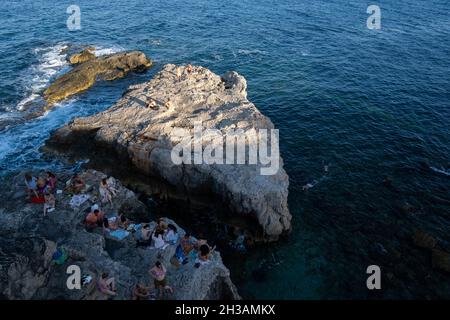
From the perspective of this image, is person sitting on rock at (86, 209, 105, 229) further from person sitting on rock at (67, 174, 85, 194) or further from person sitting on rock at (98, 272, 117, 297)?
person sitting on rock at (98, 272, 117, 297)

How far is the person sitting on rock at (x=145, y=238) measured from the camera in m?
24.5

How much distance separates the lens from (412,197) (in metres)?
32.4

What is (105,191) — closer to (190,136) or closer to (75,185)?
(75,185)

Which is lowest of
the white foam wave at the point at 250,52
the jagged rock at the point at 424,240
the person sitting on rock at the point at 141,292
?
the jagged rock at the point at 424,240

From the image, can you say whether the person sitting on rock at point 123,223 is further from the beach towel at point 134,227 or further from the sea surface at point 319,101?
the sea surface at point 319,101

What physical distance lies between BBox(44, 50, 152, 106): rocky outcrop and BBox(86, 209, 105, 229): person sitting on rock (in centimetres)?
2495

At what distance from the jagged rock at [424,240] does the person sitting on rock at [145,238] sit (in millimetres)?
19134

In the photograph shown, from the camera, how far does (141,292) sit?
2112 centimetres

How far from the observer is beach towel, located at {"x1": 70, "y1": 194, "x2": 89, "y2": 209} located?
27.3 meters

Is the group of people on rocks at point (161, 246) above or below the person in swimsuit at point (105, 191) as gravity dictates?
below

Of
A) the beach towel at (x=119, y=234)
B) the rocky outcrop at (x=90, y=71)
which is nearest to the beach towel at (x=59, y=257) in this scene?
the beach towel at (x=119, y=234)

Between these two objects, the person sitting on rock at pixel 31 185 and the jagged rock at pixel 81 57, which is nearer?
the person sitting on rock at pixel 31 185

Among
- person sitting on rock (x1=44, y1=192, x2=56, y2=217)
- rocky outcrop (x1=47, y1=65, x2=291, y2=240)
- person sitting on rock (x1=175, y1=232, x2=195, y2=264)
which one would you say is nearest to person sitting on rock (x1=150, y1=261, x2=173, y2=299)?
person sitting on rock (x1=175, y1=232, x2=195, y2=264)

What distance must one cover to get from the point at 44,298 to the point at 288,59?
4669cm
